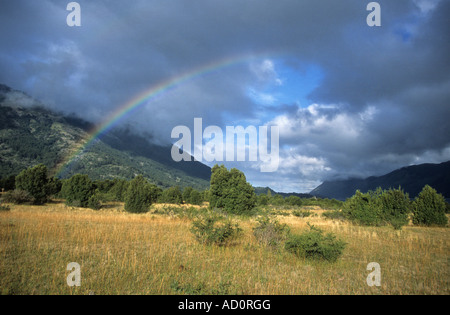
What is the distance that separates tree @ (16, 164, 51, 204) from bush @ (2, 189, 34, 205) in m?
0.96

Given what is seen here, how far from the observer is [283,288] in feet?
18.0

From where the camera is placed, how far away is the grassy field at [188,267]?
525 centimetres

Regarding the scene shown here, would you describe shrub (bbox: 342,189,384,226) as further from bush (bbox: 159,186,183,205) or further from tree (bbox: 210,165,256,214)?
bush (bbox: 159,186,183,205)

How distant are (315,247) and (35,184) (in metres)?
38.0

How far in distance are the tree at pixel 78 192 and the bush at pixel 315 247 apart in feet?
102

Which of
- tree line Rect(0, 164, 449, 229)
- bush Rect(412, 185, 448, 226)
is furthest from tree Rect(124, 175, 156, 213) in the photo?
bush Rect(412, 185, 448, 226)

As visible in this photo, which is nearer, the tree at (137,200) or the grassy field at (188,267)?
the grassy field at (188,267)

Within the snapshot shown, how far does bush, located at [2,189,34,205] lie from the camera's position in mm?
28016

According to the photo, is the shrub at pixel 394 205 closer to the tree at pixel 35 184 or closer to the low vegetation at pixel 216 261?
the low vegetation at pixel 216 261
